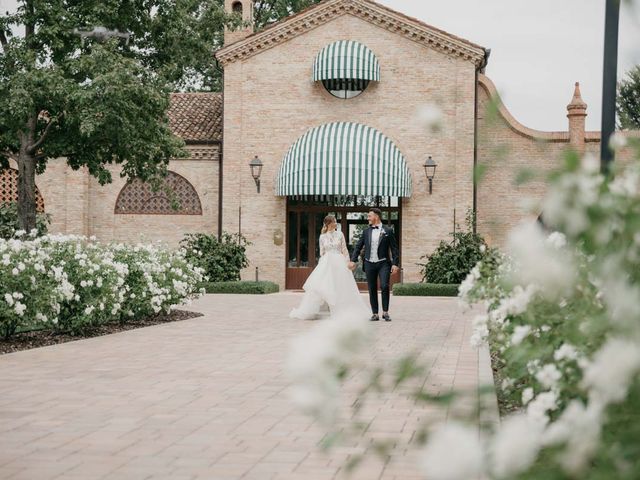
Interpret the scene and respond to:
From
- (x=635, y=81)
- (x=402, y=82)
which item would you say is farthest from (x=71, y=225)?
(x=635, y=81)

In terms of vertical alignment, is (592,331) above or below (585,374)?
above

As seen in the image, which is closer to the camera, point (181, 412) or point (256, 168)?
point (181, 412)

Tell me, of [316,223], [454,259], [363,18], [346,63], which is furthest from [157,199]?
[454,259]

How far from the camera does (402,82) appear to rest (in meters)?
27.6

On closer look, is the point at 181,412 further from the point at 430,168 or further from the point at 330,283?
the point at 430,168

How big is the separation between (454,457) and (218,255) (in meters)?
24.7

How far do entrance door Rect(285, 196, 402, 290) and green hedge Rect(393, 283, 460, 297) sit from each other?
3.29 metres

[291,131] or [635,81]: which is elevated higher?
[635,81]

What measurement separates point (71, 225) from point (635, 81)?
30715 millimetres

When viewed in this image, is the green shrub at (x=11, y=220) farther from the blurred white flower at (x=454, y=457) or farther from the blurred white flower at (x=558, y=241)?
the blurred white flower at (x=454, y=457)

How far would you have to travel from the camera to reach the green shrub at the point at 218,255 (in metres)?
26.0

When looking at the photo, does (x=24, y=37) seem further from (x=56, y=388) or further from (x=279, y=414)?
(x=279, y=414)

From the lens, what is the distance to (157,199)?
28.8 m

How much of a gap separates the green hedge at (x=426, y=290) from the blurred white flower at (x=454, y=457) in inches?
882
